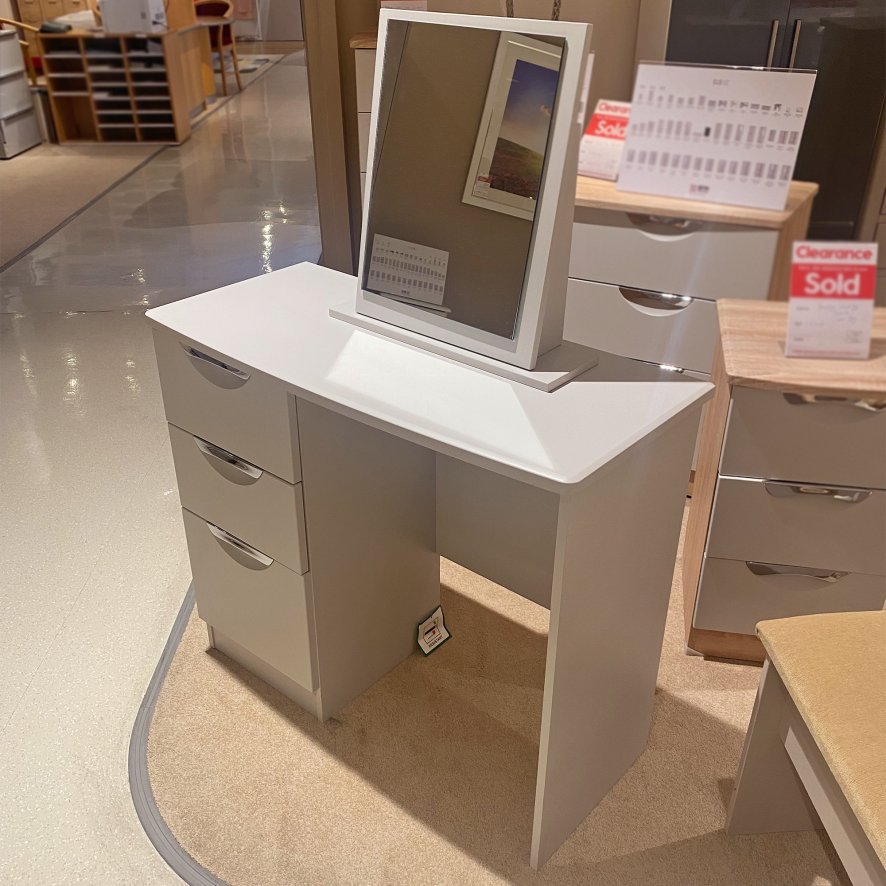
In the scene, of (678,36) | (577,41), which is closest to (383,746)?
(577,41)

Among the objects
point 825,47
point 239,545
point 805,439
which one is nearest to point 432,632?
point 239,545

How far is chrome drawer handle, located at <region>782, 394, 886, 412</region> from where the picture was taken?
1.50 metres

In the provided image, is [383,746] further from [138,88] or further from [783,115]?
[138,88]

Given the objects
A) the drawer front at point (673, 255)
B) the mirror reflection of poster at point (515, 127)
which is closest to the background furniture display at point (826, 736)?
the mirror reflection of poster at point (515, 127)

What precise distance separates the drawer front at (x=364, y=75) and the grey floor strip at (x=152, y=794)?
2.06 meters

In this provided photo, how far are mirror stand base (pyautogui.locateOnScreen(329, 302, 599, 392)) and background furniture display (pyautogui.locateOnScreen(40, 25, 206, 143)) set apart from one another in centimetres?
579

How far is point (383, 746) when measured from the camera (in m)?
1.65

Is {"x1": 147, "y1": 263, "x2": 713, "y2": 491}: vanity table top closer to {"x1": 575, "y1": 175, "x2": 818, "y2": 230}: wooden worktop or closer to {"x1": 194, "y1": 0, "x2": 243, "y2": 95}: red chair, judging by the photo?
{"x1": 575, "y1": 175, "x2": 818, "y2": 230}: wooden worktop

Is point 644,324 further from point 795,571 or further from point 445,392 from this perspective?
point 445,392

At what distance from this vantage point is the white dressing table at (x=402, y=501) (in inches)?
46.7

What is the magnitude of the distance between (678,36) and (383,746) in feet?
7.98

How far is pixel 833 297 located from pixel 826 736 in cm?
82

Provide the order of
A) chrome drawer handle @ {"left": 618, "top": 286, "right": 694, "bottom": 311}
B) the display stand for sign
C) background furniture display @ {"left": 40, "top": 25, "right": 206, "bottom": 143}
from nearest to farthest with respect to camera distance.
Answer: the display stand for sign, chrome drawer handle @ {"left": 618, "top": 286, "right": 694, "bottom": 311}, background furniture display @ {"left": 40, "top": 25, "right": 206, "bottom": 143}

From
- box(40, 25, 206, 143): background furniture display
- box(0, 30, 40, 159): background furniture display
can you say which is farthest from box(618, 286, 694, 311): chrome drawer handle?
box(0, 30, 40, 159): background furniture display
